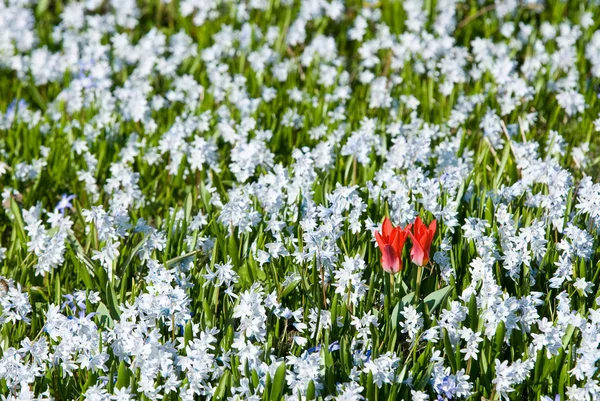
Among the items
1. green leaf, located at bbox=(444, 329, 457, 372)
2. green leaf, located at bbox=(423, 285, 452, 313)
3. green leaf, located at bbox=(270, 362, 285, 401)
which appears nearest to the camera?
green leaf, located at bbox=(270, 362, 285, 401)

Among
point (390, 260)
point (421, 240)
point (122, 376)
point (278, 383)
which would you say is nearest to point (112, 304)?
point (122, 376)

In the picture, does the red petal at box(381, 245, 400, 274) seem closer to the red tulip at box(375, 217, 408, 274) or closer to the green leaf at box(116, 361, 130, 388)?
the red tulip at box(375, 217, 408, 274)

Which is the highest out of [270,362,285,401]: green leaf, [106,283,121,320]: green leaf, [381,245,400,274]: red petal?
[381,245,400,274]: red petal

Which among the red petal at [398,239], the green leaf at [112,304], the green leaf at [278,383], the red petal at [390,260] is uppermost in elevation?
the red petal at [398,239]

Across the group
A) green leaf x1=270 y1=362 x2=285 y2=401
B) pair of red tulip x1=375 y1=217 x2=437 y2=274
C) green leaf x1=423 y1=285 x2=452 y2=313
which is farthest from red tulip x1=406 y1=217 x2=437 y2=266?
green leaf x1=270 y1=362 x2=285 y2=401

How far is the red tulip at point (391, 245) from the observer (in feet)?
9.64

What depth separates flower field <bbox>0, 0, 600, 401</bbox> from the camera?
2922 millimetres

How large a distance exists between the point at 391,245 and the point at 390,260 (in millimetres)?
67

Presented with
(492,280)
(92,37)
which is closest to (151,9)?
(92,37)

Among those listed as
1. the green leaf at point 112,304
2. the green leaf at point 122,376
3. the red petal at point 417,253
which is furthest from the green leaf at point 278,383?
the green leaf at point 112,304

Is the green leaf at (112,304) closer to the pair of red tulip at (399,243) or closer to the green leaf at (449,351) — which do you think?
the pair of red tulip at (399,243)

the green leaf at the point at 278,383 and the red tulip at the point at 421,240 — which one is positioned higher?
the red tulip at the point at 421,240

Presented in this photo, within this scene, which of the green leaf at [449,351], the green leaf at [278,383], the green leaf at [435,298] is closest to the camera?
the green leaf at [278,383]

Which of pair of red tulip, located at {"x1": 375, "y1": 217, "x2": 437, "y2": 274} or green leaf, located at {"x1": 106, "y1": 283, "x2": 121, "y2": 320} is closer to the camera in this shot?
pair of red tulip, located at {"x1": 375, "y1": 217, "x2": 437, "y2": 274}
